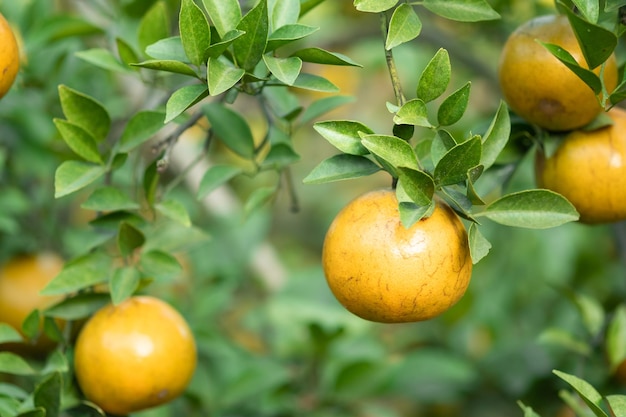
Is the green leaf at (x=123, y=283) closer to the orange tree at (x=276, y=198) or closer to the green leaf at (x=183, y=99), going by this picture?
the orange tree at (x=276, y=198)

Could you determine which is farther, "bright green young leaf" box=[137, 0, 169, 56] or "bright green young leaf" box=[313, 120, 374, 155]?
"bright green young leaf" box=[137, 0, 169, 56]

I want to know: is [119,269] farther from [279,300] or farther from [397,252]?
[279,300]

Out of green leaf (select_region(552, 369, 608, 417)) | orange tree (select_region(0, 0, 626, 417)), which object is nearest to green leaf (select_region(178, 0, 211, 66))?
orange tree (select_region(0, 0, 626, 417))

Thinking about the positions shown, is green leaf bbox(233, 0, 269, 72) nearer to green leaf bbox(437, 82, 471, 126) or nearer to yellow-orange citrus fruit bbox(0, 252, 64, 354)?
green leaf bbox(437, 82, 471, 126)

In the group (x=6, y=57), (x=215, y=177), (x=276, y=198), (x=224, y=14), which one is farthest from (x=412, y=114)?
(x=276, y=198)

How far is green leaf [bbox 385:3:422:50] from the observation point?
86cm

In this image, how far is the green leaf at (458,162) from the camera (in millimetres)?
819

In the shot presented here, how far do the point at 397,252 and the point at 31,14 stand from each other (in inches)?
39.1

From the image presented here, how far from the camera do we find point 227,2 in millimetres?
917

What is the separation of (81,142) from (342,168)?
1.17ft

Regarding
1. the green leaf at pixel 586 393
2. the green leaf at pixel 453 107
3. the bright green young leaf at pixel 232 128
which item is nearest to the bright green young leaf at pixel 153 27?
the bright green young leaf at pixel 232 128

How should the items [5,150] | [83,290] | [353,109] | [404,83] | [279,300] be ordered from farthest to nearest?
1. [353,109]
2. [404,83]
3. [279,300]
4. [5,150]
5. [83,290]

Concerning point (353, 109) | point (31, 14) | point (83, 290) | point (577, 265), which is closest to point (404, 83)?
point (577, 265)

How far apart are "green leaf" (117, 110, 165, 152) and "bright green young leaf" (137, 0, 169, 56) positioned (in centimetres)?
16
